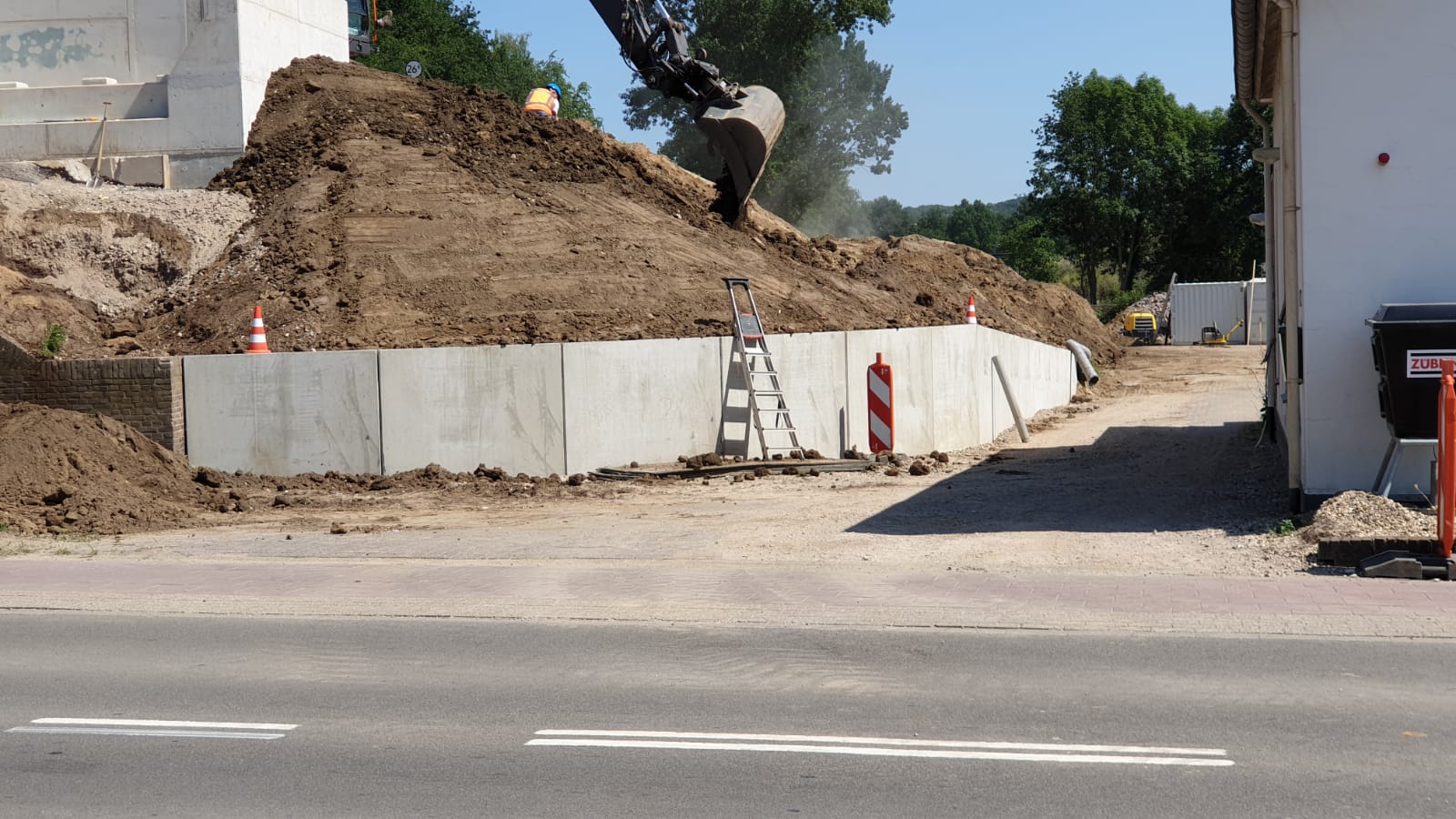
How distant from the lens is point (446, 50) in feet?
211

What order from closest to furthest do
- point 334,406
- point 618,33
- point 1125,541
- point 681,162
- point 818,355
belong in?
point 1125,541 → point 334,406 → point 818,355 → point 618,33 → point 681,162

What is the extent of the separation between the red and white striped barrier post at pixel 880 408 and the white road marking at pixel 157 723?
12.2m

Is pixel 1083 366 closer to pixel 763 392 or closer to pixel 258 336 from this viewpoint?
pixel 763 392

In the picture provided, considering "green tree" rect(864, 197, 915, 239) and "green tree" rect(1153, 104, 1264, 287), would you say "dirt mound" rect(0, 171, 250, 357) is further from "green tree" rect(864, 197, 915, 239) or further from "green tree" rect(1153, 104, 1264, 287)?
"green tree" rect(864, 197, 915, 239)

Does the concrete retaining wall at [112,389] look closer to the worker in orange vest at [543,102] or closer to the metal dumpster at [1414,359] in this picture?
the metal dumpster at [1414,359]

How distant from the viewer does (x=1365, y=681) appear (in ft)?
22.7

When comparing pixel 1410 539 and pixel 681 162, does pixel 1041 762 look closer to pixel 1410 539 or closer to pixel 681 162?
pixel 1410 539

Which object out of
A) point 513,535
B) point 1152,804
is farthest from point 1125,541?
point 1152,804

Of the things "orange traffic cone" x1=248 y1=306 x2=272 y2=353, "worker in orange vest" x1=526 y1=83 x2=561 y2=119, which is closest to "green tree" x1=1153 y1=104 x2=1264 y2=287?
"worker in orange vest" x1=526 y1=83 x2=561 y2=119

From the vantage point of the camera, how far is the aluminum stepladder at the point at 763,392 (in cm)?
1709

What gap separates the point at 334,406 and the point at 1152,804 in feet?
40.8

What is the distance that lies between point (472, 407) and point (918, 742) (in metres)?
10.8

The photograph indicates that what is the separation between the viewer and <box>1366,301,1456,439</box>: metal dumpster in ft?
34.7

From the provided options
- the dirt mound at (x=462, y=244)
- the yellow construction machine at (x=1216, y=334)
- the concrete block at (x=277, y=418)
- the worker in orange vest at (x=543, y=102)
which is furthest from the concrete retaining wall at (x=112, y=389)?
the yellow construction machine at (x=1216, y=334)
